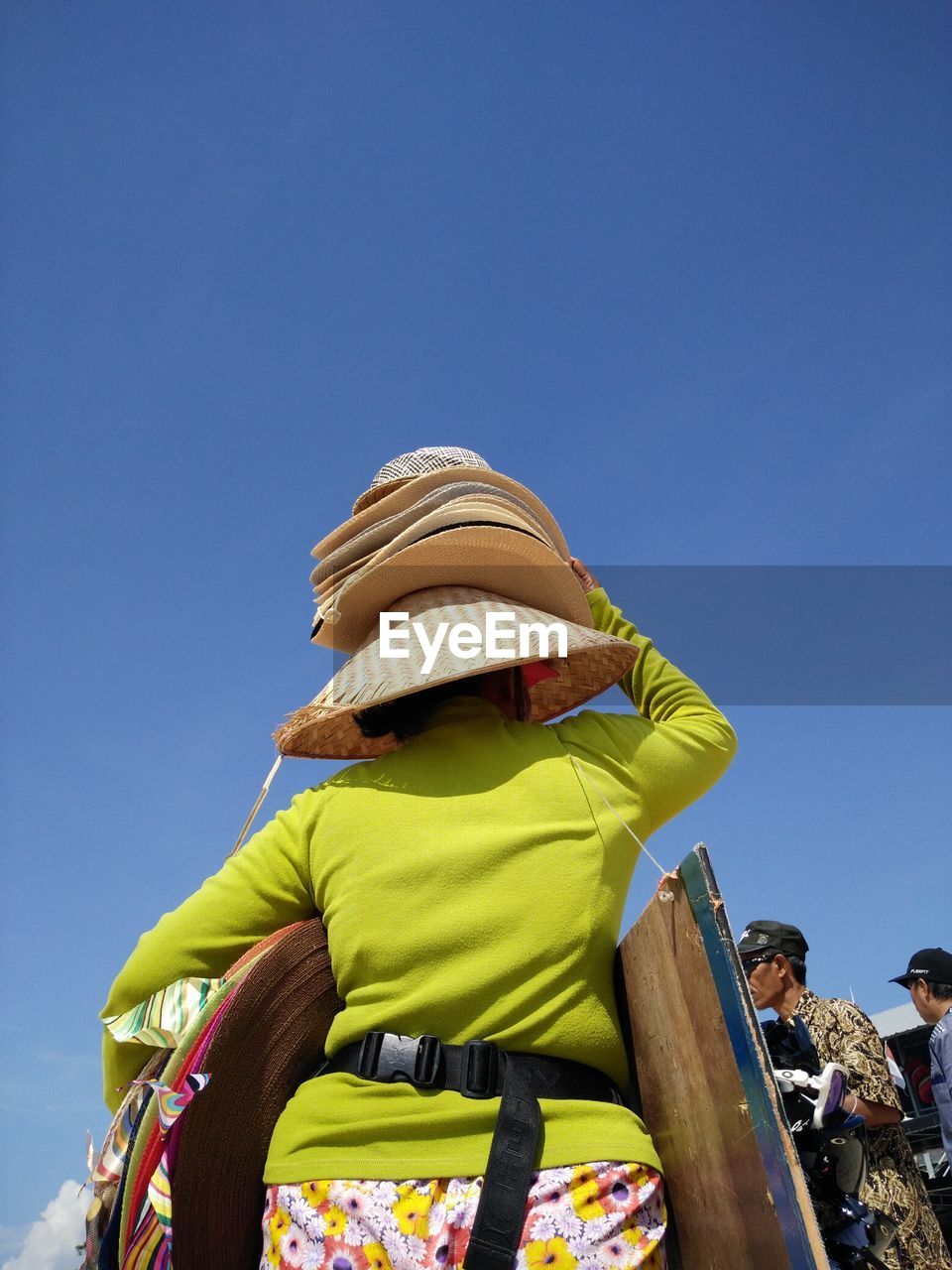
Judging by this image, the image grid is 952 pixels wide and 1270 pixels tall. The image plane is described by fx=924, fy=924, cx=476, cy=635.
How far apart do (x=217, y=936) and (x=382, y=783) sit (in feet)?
1.38

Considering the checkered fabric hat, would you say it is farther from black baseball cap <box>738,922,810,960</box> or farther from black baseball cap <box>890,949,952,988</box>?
black baseball cap <box>890,949,952,988</box>

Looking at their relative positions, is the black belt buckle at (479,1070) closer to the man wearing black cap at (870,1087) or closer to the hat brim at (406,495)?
the hat brim at (406,495)

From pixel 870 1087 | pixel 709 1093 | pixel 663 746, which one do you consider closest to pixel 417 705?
pixel 663 746

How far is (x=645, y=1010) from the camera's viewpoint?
1.62 m

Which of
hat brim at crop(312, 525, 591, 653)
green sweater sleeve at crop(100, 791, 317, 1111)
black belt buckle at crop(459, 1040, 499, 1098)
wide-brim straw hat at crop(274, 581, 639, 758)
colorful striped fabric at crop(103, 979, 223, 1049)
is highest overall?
hat brim at crop(312, 525, 591, 653)

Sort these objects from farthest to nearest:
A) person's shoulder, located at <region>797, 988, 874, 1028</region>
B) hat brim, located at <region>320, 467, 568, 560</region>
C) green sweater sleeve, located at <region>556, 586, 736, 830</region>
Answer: person's shoulder, located at <region>797, 988, 874, 1028</region>, hat brim, located at <region>320, 467, 568, 560</region>, green sweater sleeve, located at <region>556, 586, 736, 830</region>

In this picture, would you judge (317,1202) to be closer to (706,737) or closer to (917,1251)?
(706,737)

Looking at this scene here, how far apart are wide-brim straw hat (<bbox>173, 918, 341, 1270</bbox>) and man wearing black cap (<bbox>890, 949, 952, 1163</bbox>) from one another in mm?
4153

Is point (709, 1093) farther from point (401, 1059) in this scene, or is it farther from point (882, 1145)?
point (882, 1145)

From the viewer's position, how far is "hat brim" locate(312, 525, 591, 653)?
7.07ft

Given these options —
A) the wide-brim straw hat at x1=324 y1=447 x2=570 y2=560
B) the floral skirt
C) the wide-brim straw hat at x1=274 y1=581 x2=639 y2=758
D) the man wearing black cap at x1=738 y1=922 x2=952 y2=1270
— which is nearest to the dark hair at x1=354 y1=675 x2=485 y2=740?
the wide-brim straw hat at x1=274 y1=581 x2=639 y2=758

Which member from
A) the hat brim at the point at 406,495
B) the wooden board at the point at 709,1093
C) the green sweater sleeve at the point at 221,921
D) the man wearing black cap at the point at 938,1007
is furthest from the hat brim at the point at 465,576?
the man wearing black cap at the point at 938,1007

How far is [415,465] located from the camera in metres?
2.47

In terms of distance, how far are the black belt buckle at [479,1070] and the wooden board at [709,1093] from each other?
295 millimetres
